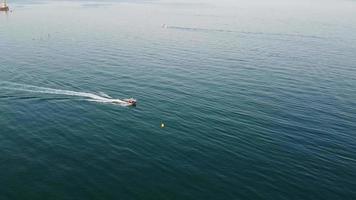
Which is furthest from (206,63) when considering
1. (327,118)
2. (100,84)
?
(327,118)

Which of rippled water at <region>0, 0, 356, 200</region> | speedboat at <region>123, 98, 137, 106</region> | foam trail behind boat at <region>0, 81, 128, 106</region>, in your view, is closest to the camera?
rippled water at <region>0, 0, 356, 200</region>

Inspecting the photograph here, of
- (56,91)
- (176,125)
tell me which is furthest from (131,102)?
(56,91)

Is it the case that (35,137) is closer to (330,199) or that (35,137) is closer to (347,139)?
(330,199)

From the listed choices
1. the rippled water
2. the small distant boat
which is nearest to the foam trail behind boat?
the small distant boat

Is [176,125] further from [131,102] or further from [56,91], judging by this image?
[56,91]

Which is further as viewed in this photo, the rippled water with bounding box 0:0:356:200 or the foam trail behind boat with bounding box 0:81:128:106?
the foam trail behind boat with bounding box 0:81:128:106

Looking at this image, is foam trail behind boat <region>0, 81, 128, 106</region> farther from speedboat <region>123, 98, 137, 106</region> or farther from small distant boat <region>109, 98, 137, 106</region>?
speedboat <region>123, 98, 137, 106</region>

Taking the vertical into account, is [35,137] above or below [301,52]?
below

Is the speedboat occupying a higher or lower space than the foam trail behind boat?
higher
